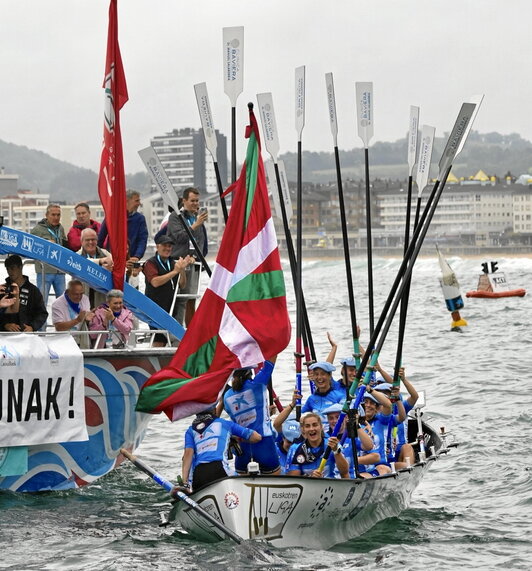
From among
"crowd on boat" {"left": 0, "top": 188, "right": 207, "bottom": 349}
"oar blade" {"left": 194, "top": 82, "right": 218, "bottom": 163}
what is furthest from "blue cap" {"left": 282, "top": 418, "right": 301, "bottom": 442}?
"oar blade" {"left": 194, "top": 82, "right": 218, "bottom": 163}

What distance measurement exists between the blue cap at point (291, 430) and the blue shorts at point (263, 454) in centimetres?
99

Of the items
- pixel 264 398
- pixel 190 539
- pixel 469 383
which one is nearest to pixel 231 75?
pixel 264 398

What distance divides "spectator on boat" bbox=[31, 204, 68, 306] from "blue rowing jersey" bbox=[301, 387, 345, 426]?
146 inches

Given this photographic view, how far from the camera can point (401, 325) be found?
17.4 m

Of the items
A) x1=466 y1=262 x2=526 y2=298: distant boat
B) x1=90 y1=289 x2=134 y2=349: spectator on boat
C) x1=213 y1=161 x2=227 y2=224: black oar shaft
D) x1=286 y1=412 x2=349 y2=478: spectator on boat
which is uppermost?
x1=213 y1=161 x2=227 y2=224: black oar shaft

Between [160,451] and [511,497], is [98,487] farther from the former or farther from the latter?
[511,497]

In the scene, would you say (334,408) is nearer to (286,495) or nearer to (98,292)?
(286,495)

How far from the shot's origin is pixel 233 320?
1320cm

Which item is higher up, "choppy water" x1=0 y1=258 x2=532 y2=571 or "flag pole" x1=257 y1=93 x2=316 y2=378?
"flag pole" x1=257 y1=93 x2=316 y2=378

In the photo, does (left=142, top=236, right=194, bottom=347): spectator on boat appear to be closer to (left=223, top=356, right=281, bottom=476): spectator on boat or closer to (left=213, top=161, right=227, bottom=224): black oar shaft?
(left=213, top=161, right=227, bottom=224): black oar shaft

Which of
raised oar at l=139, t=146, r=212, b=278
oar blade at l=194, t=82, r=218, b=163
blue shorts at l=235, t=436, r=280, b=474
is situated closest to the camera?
blue shorts at l=235, t=436, r=280, b=474

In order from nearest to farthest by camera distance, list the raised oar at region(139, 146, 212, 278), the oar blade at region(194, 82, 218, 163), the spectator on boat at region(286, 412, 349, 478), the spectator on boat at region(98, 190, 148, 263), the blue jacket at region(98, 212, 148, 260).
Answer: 1. the spectator on boat at region(286, 412, 349, 478)
2. the raised oar at region(139, 146, 212, 278)
3. the oar blade at region(194, 82, 218, 163)
4. the spectator on boat at region(98, 190, 148, 263)
5. the blue jacket at region(98, 212, 148, 260)

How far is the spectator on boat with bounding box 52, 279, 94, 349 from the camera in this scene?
618 inches


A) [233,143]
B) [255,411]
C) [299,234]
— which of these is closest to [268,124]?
[233,143]
